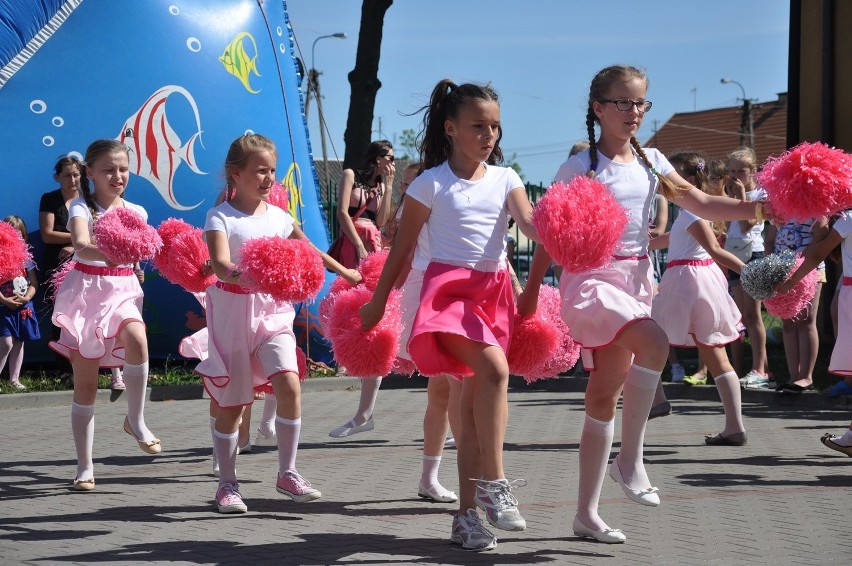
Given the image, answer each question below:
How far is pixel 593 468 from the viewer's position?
17.5 ft

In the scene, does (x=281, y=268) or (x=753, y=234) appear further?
(x=753, y=234)

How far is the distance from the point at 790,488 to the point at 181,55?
8.19m

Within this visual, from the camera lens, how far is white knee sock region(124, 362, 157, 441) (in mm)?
7344

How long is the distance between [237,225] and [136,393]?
162cm

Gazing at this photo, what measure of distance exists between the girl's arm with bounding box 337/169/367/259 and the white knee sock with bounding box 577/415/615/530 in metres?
5.31

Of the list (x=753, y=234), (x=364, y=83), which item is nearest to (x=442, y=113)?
(x=753, y=234)

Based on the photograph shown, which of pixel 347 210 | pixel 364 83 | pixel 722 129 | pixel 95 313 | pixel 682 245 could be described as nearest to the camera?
pixel 95 313

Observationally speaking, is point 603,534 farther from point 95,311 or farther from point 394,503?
point 95,311

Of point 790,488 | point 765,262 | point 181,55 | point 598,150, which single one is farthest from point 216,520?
point 181,55

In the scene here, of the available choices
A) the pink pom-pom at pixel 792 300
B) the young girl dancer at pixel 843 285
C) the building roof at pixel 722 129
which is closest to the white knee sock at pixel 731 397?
the pink pom-pom at pixel 792 300

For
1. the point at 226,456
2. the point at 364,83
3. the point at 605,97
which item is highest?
the point at 364,83

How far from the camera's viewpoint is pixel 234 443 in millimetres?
6293

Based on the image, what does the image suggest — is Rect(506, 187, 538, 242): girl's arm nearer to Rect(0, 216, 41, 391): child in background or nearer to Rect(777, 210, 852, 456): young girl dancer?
Rect(777, 210, 852, 456): young girl dancer

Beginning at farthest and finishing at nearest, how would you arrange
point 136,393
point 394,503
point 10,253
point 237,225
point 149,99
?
1. point 149,99
2. point 10,253
3. point 136,393
4. point 394,503
5. point 237,225
